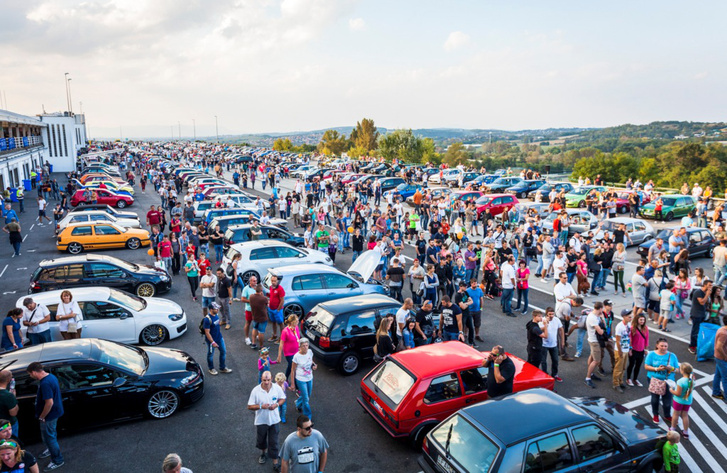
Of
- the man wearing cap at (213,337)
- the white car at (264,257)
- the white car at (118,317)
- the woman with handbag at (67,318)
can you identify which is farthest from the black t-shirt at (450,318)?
the woman with handbag at (67,318)

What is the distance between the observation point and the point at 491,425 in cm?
574

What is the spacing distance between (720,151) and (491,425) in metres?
82.8

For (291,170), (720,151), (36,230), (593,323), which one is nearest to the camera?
(593,323)

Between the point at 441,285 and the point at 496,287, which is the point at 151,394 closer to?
the point at 441,285

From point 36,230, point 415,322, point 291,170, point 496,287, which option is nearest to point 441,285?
point 496,287

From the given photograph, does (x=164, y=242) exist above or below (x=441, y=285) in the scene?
above

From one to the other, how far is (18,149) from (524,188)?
41.8 m

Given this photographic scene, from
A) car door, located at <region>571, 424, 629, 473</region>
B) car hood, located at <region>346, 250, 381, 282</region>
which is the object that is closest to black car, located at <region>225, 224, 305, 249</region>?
car hood, located at <region>346, 250, 381, 282</region>

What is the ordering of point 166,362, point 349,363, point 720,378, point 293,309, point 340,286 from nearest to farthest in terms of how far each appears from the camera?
point 166,362
point 720,378
point 349,363
point 293,309
point 340,286

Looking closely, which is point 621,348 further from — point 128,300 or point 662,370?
point 128,300

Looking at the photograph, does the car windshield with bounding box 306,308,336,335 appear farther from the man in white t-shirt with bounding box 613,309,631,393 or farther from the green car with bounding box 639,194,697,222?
the green car with bounding box 639,194,697,222

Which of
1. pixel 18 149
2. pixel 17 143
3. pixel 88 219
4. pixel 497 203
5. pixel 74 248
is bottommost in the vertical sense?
pixel 74 248

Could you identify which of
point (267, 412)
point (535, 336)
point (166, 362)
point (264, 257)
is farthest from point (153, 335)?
point (535, 336)

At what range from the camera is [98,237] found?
62.7 feet
